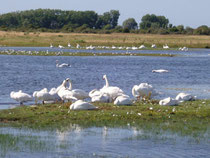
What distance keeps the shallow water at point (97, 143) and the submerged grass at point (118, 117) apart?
1.63ft

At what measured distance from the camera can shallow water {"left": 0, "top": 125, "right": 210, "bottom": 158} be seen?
424 inches

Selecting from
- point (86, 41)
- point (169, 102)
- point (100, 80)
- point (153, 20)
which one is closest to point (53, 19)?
point (153, 20)

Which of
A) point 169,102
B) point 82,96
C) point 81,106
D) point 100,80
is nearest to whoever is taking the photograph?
point 81,106

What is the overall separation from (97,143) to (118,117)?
2564 mm

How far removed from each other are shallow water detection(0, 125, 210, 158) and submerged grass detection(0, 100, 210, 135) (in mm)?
497

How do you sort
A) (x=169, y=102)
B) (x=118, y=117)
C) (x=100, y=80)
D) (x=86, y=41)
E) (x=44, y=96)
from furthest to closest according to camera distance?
(x=86, y=41)
(x=100, y=80)
(x=44, y=96)
(x=169, y=102)
(x=118, y=117)

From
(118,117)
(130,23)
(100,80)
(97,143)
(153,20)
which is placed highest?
(153,20)

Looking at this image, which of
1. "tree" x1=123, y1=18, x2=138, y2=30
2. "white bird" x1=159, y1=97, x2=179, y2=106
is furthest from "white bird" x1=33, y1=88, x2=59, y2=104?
"tree" x1=123, y1=18, x2=138, y2=30

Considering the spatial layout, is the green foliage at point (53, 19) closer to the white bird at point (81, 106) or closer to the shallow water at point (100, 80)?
the shallow water at point (100, 80)

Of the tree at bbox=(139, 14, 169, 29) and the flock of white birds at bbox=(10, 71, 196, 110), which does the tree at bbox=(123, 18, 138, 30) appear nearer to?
the tree at bbox=(139, 14, 169, 29)

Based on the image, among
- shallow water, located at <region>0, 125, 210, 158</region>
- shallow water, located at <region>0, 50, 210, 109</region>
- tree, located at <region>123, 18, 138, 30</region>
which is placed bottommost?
shallow water, located at <region>0, 50, 210, 109</region>

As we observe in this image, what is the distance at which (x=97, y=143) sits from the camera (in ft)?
38.1

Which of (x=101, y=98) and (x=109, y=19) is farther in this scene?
(x=109, y=19)

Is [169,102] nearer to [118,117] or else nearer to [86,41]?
[118,117]
